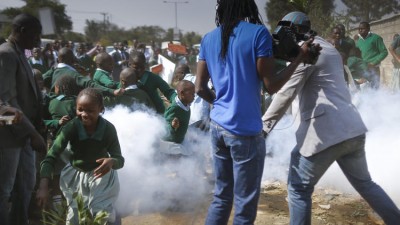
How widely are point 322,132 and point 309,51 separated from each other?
1.82 feet

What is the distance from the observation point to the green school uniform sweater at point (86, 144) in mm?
2811

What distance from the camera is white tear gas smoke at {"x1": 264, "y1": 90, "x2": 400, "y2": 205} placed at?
4125 millimetres

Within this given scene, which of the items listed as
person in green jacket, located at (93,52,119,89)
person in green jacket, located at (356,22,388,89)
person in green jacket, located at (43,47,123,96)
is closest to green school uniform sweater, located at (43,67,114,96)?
person in green jacket, located at (43,47,123,96)

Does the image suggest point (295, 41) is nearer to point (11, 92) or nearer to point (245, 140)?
point (245, 140)

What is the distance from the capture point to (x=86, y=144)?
2.85 m

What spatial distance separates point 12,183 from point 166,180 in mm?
1646

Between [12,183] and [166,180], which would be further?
[166,180]

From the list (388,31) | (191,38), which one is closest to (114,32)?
(191,38)

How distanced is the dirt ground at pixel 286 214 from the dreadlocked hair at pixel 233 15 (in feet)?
6.28

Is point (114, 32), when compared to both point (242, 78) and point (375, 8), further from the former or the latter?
point (242, 78)

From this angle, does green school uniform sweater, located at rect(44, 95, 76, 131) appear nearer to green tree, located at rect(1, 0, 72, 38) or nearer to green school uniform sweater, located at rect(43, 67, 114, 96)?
green school uniform sweater, located at rect(43, 67, 114, 96)

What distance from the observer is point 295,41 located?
8.48 ft

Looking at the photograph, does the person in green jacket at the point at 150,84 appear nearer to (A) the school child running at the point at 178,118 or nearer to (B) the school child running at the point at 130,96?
(B) the school child running at the point at 130,96

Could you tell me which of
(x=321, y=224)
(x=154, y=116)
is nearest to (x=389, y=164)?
(x=321, y=224)
